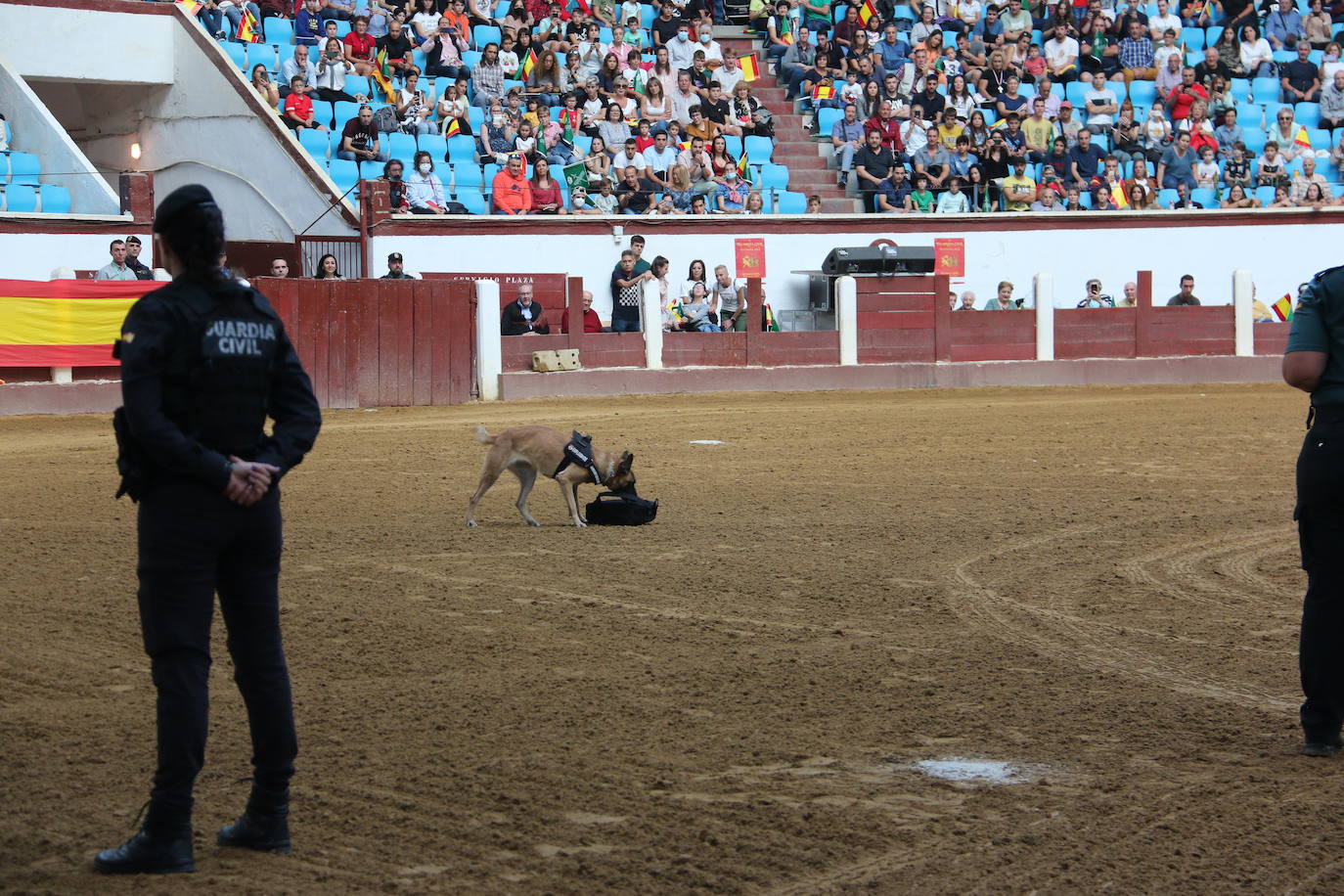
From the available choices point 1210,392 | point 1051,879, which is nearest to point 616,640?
point 1051,879

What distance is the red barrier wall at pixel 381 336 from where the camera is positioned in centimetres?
2030

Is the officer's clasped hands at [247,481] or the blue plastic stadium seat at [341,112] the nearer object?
the officer's clasped hands at [247,481]

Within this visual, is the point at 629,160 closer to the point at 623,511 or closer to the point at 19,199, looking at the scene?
the point at 19,199

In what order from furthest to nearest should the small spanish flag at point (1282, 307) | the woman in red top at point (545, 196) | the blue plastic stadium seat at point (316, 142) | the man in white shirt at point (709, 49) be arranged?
the man in white shirt at point (709, 49) < the small spanish flag at point (1282, 307) < the woman in red top at point (545, 196) < the blue plastic stadium seat at point (316, 142)

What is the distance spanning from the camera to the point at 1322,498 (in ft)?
16.9

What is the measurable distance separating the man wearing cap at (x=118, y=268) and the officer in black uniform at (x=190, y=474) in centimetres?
1631

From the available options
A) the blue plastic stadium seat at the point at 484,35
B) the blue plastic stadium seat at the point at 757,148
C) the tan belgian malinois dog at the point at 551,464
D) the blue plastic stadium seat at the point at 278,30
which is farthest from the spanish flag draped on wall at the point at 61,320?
the blue plastic stadium seat at the point at 757,148

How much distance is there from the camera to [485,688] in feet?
20.1

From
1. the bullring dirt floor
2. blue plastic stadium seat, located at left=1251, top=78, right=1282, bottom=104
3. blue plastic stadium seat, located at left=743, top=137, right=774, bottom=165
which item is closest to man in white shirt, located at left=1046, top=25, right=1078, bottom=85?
blue plastic stadium seat, located at left=1251, top=78, right=1282, bottom=104

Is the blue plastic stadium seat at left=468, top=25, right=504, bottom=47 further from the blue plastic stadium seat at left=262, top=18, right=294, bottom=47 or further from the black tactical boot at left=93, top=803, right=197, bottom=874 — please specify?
the black tactical boot at left=93, top=803, right=197, bottom=874

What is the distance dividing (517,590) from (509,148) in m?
17.0

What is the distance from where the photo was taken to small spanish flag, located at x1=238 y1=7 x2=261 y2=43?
80.7 feet

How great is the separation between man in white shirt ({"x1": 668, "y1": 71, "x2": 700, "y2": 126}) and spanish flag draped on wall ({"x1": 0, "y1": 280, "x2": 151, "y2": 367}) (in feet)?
33.0

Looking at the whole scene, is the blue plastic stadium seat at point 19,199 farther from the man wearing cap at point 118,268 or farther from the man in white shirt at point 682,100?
the man in white shirt at point 682,100
